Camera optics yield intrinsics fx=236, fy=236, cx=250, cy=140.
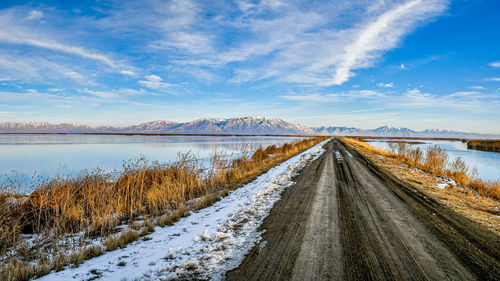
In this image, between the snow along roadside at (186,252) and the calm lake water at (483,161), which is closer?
the snow along roadside at (186,252)

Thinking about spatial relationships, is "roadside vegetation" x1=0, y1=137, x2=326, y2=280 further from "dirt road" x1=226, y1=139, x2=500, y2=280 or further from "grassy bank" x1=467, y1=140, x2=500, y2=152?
"grassy bank" x1=467, y1=140, x2=500, y2=152

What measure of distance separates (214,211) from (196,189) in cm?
341

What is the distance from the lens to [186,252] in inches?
169

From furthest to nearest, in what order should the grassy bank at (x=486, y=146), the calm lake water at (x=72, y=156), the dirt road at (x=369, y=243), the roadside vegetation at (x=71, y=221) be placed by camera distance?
the grassy bank at (x=486, y=146) → the calm lake water at (x=72, y=156) → the roadside vegetation at (x=71, y=221) → the dirt road at (x=369, y=243)

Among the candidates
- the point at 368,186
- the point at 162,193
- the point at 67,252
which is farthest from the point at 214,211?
the point at 368,186

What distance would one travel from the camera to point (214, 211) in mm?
7156

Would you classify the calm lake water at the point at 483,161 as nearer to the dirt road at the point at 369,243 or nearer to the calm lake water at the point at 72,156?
the dirt road at the point at 369,243

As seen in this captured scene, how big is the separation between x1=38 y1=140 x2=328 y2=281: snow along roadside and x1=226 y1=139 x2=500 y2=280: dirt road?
328mm

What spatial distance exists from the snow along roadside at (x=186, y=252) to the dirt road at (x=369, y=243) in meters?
0.33

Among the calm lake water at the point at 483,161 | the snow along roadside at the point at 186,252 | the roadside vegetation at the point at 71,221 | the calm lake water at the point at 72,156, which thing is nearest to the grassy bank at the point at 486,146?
the calm lake water at the point at 483,161

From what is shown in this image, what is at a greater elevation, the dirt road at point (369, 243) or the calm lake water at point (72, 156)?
the dirt road at point (369, 243)

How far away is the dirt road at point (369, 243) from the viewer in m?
3.58

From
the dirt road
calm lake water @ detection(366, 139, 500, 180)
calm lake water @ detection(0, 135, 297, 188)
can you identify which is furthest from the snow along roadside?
calm lake water @ detection(366, 139, 500, 180)

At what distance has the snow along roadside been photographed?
3627 millimetres
